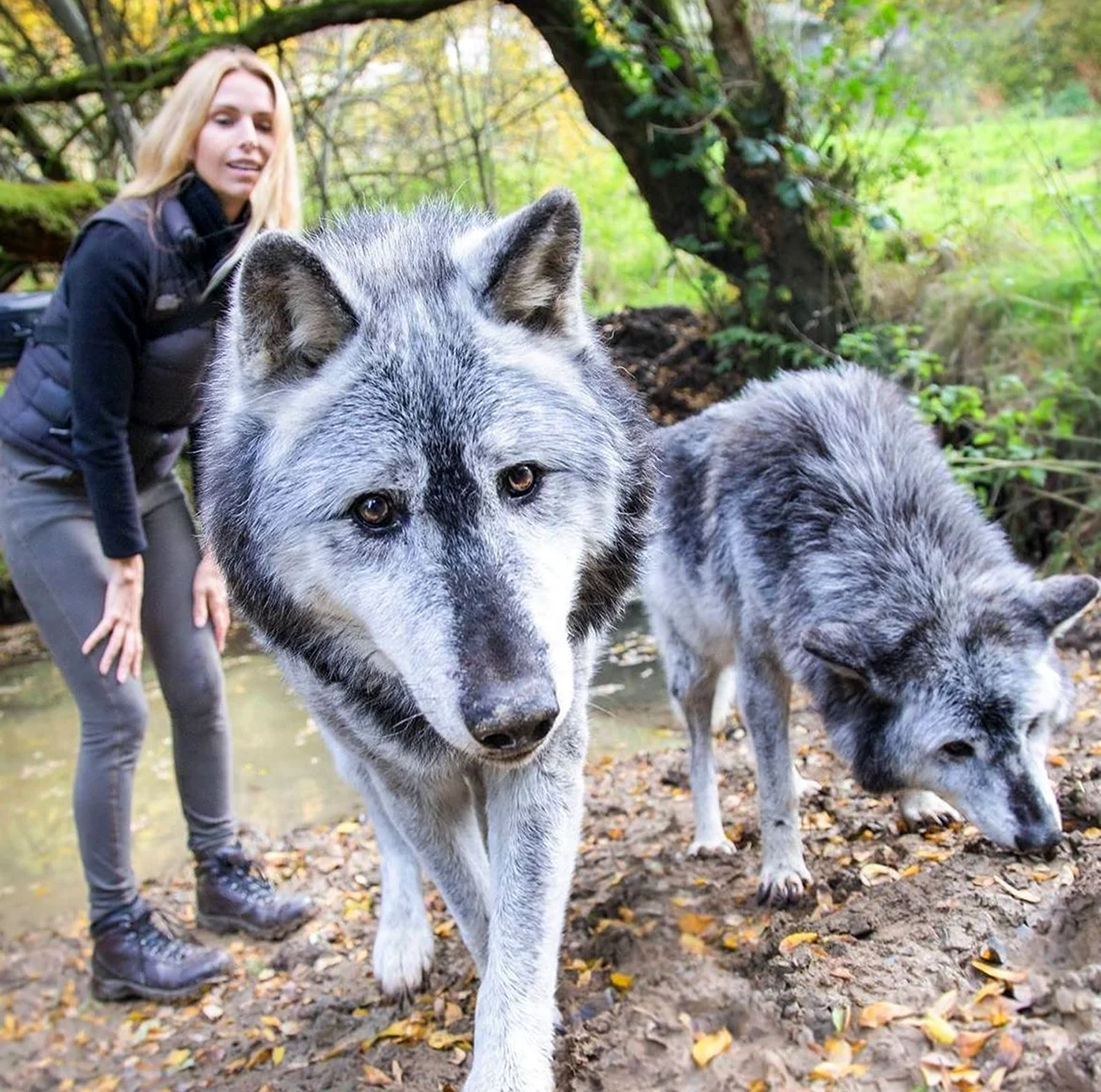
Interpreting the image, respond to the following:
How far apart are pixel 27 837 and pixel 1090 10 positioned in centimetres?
1230

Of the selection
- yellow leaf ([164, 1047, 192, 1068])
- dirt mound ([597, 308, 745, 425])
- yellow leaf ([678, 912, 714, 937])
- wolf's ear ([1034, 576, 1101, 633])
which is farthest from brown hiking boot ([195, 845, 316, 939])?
dirt mound ([597, 308, 745, 425])

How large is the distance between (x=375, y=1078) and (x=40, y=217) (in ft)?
22.2

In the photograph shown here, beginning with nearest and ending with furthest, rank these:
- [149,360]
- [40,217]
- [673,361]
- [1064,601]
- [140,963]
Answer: [1064,601] → [149,360] → [140,963] → [40,217] → [673,361]

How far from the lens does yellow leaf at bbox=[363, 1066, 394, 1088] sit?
2.94 meters

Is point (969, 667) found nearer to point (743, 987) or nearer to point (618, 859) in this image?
point (743, 987)

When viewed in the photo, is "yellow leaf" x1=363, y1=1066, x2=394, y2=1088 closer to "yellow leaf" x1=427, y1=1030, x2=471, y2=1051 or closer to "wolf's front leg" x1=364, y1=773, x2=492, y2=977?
"yellow leaf" x1=427, y1=1030, x2=471, y2=1051

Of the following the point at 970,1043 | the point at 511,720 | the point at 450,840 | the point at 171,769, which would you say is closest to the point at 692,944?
the point at 450,840

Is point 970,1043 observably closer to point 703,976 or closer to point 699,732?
point 703,976

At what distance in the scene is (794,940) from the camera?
2.88 metres

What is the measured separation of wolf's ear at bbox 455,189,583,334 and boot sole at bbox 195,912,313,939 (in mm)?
2966

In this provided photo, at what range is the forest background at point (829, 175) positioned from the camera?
6168mm

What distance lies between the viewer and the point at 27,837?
224 inches

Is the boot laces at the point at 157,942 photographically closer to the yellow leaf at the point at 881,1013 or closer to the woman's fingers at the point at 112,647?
the woman's fingers at the point at 112,647

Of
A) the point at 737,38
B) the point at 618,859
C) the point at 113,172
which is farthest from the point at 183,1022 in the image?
the point at 113,172
